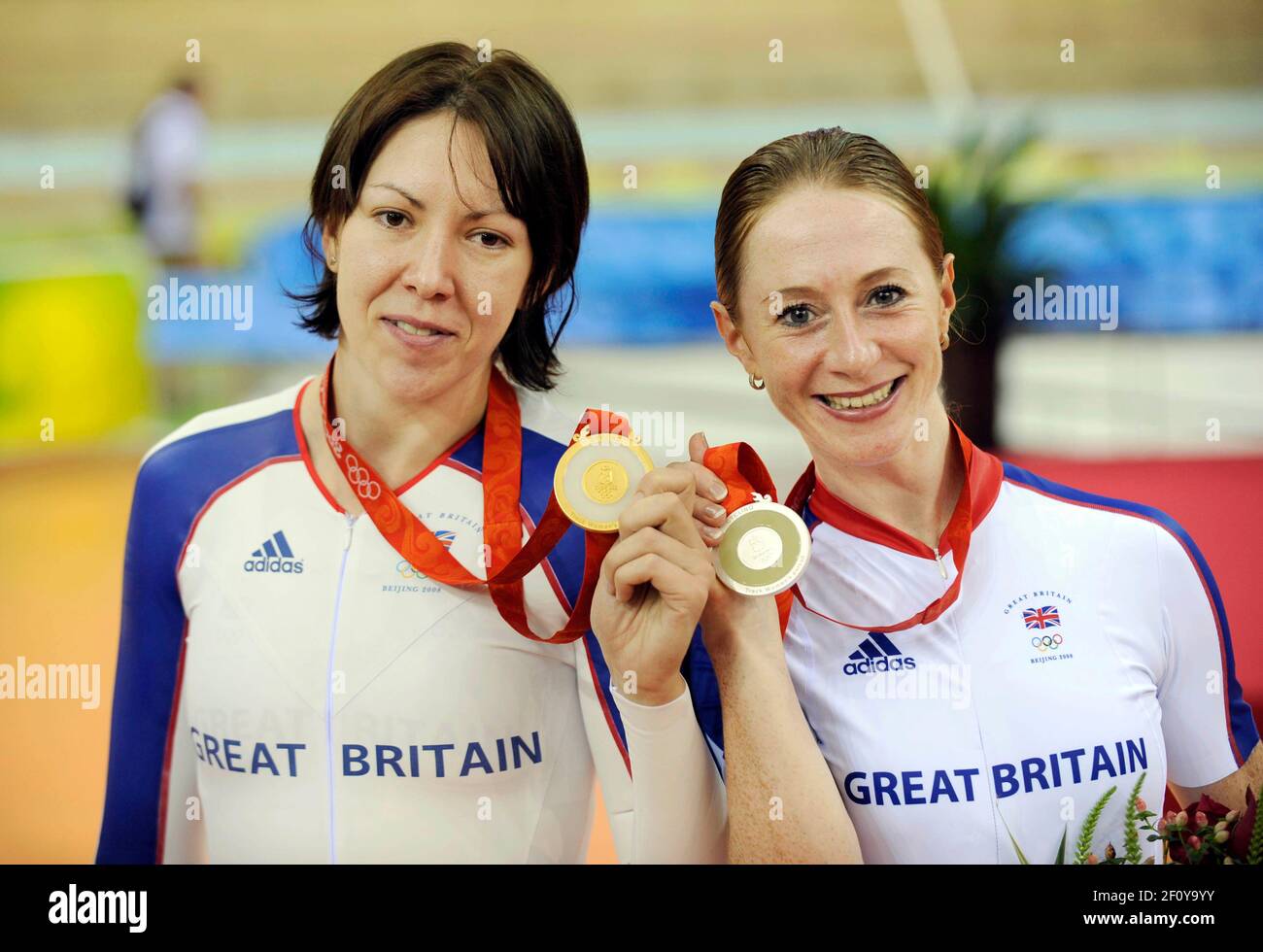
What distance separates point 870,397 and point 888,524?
26 centimetres

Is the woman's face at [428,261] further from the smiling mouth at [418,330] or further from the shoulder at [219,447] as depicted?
the shoulder at [219,447]

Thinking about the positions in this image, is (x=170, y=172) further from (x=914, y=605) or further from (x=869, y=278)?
(x=914, y=605)

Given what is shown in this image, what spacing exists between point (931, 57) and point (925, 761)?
1.49 meters

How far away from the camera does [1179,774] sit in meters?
2.62

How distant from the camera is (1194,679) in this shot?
261 centimetres

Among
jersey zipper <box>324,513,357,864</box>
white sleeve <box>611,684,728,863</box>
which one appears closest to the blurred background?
jersey zipper <box>324,513,357,864</box>

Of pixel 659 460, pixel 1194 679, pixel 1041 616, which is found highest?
pixel 659 460

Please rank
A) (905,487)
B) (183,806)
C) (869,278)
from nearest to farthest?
(869,278) → (905,487) → (183,806)

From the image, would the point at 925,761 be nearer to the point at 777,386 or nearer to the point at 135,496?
the point at 777,386

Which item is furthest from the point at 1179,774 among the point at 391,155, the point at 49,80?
the point at 49,80

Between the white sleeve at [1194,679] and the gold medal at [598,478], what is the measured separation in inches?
43.5

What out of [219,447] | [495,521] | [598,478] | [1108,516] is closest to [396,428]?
[495,521]

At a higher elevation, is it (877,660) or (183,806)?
(877,660)

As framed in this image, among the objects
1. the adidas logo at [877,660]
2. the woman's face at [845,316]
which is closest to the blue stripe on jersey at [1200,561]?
the woman's face at [845,316]
